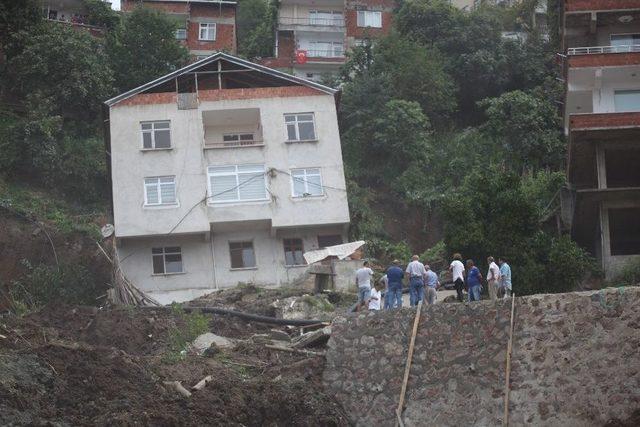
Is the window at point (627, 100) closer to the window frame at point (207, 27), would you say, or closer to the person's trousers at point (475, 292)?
the person's trousers at point (475, 292)

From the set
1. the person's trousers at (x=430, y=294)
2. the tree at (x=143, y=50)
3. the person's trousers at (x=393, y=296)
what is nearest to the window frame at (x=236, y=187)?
the tree at (x=143, y=50)

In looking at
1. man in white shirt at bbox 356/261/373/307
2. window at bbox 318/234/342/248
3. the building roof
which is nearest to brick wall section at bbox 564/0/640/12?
the building roof

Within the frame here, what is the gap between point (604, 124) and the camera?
4162cm

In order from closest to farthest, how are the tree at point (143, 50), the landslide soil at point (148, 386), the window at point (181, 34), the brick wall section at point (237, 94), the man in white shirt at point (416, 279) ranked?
the landslide soil at point (148, 386) → the man in white shirt at point (416, 279) → the brick wall section at point (237, 94) → the tree at point (143, 50) → the window at point (181, 34)

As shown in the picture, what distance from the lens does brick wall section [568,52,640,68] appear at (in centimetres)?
4391

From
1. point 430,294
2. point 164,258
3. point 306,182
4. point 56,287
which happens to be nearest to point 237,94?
point 306,182

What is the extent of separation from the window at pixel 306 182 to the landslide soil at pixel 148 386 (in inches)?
570

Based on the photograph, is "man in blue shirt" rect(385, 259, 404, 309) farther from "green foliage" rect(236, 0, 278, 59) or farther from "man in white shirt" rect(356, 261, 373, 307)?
"green foliage" rect(236, 0, 278, 59)

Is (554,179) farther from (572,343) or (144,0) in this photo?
(144,0)

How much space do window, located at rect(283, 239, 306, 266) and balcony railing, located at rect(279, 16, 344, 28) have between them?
26.7 metres

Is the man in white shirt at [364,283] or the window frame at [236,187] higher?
the window frame at [236,187]

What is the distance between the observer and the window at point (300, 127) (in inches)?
1860

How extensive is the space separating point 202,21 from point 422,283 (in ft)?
141

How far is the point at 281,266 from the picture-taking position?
45625 mm
